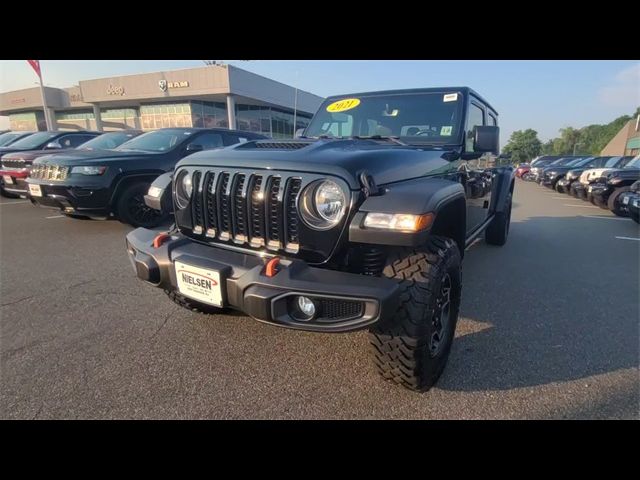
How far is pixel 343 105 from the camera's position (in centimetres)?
386

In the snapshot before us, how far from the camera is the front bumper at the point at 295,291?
5.61 feet

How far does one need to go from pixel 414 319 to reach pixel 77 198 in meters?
5.52

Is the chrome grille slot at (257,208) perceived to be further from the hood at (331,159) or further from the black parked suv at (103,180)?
the black parked suv at (103,180)

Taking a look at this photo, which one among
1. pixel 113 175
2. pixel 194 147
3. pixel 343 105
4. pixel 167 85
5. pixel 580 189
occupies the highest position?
pixel 167 85

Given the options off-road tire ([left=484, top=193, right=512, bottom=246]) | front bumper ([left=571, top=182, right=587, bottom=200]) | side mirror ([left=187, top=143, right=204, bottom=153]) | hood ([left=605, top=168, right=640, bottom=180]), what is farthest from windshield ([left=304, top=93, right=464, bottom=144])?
front bumper ([left=571, top=182, right=587, bottom=200])

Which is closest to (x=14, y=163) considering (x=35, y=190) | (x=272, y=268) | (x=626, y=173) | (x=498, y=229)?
(x=35, y=190)

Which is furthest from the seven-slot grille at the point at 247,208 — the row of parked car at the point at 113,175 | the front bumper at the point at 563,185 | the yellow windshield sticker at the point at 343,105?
the front bumper at the point at 563,185

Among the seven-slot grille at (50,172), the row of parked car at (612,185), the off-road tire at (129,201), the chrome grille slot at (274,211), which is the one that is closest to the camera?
the chrome grille slot at (274,211)

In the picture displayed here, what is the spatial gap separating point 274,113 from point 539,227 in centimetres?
3528

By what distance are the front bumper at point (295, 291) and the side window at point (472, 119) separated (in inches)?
86.3

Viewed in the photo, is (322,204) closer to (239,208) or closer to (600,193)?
(239,208)
